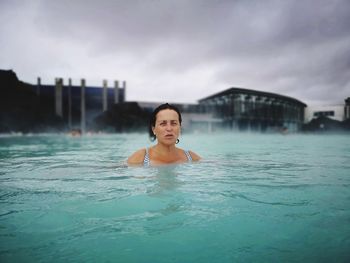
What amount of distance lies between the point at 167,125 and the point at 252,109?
116ft

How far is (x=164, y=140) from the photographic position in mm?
4215

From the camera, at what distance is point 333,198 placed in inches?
96.0

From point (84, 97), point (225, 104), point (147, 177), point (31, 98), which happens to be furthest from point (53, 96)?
point (147, 177)

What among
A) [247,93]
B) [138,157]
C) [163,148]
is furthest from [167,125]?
[247,93]

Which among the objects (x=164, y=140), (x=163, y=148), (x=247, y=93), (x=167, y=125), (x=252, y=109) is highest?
(x=247, y=93)

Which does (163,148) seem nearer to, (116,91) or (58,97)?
(58,97)

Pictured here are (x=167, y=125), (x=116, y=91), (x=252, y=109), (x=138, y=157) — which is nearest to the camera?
(x=167, y=125)

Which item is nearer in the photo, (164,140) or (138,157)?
(164,140)

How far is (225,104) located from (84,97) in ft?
69.2

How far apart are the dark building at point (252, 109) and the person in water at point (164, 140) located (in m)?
30.6

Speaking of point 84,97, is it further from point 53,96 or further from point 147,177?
point 147,177

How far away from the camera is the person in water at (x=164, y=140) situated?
4172 millimetres

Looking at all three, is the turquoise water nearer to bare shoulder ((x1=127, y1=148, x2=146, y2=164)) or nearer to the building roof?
bare shoulder ((x1=127, y1=148, x2=146, y2=164))

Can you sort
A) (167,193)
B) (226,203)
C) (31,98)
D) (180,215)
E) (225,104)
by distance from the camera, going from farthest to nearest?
(225,104) → (31,98) → (167,193) → (226,203) → (180,215)
